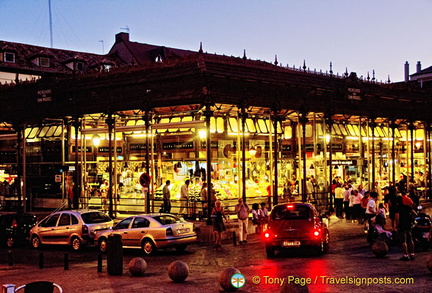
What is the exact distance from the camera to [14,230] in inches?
1027

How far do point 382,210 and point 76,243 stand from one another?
11630 mm

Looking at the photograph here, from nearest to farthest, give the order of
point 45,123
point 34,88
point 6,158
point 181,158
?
point 181,158 → point 34,88 → point 45,123 → point 6,158

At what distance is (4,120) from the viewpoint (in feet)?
114

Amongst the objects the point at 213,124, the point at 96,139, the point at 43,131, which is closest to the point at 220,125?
the point at 213,124

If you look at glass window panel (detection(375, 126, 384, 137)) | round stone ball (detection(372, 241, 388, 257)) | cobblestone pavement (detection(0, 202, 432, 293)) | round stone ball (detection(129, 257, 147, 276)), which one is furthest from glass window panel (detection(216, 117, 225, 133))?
glass window panel (detection(375, 126, 384, 137))

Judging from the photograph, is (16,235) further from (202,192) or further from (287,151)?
(287,151)

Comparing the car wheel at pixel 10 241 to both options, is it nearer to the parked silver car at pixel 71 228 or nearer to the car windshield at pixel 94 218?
the parked silver car at pixel 71 228

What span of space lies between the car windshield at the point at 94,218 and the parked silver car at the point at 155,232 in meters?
2.10

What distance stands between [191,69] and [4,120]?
13926 millimetres

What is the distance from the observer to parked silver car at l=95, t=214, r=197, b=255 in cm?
2103

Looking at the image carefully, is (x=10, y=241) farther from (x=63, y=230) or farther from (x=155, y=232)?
(x=155, y=232)

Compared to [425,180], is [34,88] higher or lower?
higher

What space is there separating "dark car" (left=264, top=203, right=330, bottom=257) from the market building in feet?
19.5

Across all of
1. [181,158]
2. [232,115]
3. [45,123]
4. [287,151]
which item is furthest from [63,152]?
[287,151]
